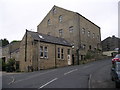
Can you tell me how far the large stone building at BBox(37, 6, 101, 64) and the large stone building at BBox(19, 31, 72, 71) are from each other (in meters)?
5.75

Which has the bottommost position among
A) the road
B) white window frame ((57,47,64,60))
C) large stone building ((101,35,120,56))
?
the road

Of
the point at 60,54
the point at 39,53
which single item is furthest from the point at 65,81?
the point at 60,54

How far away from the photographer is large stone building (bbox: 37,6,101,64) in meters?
38.3

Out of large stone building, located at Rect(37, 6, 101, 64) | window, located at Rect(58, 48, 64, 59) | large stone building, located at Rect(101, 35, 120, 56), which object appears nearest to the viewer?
window, located at Rect(58, 48, 64, 59)

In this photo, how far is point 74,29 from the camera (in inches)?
1529

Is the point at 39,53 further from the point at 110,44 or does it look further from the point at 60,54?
the point at 110,44

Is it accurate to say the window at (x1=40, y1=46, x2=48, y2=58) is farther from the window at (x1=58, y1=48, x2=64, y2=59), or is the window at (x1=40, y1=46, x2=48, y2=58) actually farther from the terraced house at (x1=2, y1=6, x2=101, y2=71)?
the window at (x1=58, y1=48, x2=64, y2=59)

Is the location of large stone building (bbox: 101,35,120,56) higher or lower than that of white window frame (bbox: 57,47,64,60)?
higher

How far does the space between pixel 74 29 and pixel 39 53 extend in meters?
14.3

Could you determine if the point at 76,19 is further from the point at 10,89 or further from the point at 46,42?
the point at 10,89

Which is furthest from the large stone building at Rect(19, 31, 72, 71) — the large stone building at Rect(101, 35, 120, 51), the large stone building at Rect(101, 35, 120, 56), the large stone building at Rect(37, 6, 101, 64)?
the large stone building at Rect(101, 35, 120, 51)

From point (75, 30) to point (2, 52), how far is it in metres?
22.6

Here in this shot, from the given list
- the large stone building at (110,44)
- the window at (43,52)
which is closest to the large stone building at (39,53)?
the window at (43,52)

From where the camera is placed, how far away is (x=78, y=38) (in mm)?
38125
